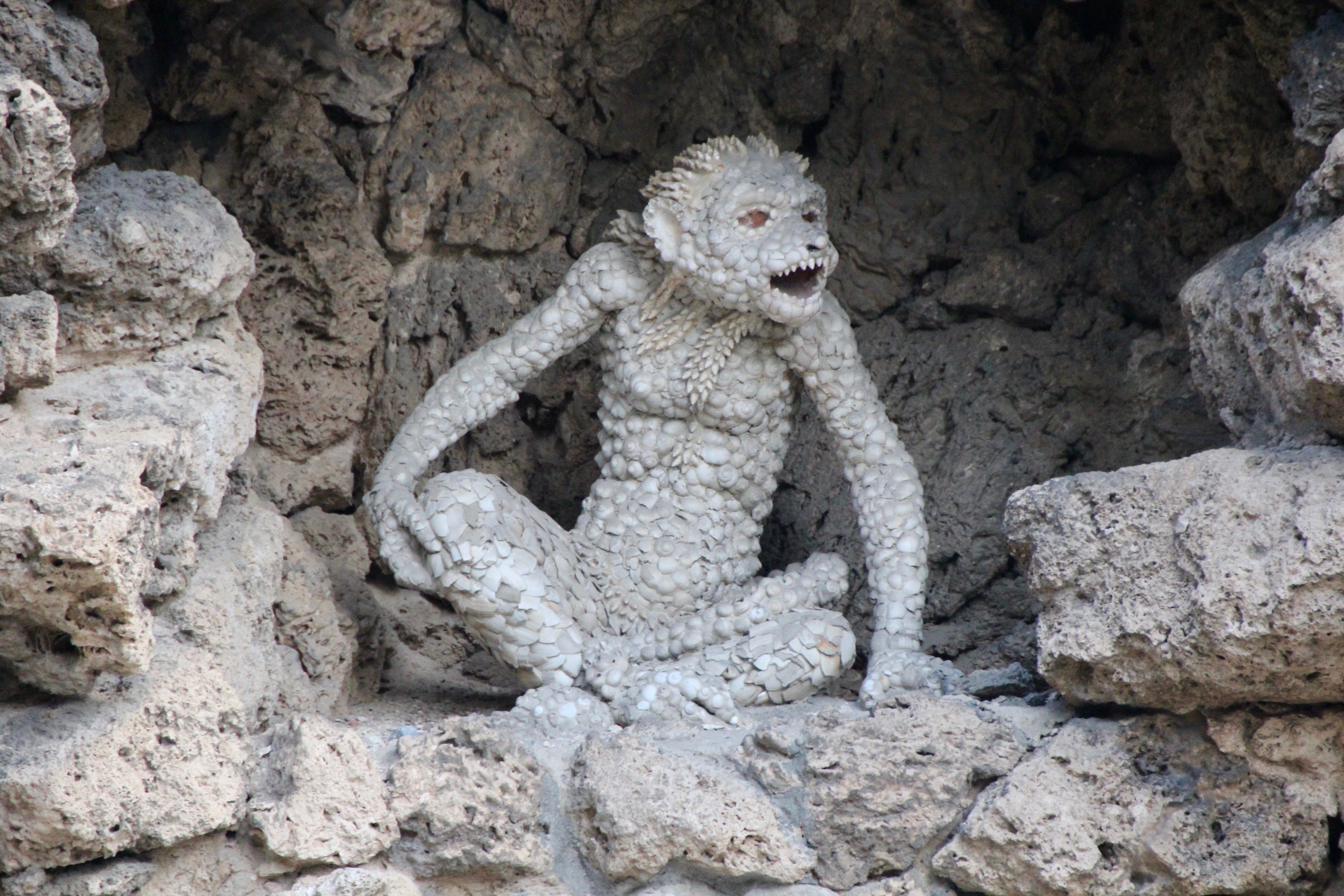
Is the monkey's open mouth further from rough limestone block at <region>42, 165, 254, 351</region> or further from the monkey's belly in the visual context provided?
rough limestone block at <region>42, 165, 254, 351</region>

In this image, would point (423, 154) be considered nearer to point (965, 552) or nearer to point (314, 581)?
point (314, 581)

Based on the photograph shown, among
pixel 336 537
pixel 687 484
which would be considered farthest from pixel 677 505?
pixel 336 537

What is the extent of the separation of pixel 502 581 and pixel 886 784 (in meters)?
0.99

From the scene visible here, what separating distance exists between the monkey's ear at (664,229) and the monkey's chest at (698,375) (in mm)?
200

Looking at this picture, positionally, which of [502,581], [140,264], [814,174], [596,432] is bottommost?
[502,581]

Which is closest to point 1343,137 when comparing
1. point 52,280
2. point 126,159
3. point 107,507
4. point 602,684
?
point 602,684

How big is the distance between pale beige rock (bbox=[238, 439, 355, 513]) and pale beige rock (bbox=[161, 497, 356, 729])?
24cm

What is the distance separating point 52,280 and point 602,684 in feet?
4.72

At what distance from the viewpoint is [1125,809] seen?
277cm

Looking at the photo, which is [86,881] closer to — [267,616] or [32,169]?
[267,616]

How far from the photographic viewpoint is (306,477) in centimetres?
400

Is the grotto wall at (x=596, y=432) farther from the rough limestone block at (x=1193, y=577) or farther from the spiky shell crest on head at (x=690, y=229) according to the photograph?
the spiky shell crest on head at (x=690, y=229)

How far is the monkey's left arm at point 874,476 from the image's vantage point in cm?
343

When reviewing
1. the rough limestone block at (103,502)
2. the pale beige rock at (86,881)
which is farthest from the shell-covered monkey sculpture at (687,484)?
the pale beige rock at (86,881)
